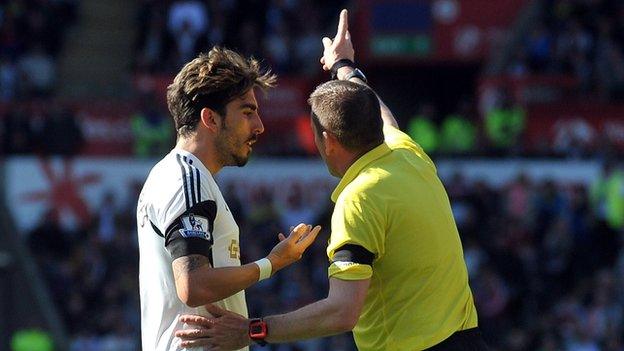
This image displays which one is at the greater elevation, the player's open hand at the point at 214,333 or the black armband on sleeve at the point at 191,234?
the black armband on sleeve at the point at 191,234

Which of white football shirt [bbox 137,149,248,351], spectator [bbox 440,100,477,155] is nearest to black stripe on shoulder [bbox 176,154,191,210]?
white football shirt [bbox 137,149,248,351]

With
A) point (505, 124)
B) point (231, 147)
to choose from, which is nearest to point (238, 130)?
point (231, 147)

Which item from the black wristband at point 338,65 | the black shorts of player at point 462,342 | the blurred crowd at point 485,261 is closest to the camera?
the black shorts of player at point 462,342

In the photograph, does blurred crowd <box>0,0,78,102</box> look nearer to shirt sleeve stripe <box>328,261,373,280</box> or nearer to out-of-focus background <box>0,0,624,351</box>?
out-of-focus background <box>0,0,624,351</box>

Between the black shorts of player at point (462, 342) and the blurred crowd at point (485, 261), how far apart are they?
9064 millimetres

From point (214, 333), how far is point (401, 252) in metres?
0.81

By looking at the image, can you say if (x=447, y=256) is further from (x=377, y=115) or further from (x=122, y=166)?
(x=122, y=166)

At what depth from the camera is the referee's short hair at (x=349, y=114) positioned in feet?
19.0

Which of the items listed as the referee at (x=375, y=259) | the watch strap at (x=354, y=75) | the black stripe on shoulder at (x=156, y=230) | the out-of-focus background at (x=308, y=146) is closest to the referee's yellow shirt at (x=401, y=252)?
the referee at (x=375, y=259)

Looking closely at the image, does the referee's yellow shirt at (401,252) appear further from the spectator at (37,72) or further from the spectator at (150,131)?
the spectator at (37,72)

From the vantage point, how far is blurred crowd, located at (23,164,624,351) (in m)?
15.5

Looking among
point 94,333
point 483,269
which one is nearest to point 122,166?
point 94,333

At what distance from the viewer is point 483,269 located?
16.0 metres

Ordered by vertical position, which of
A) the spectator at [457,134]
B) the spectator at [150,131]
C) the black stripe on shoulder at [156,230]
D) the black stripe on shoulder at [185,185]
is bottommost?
the spectator at [457,134]
